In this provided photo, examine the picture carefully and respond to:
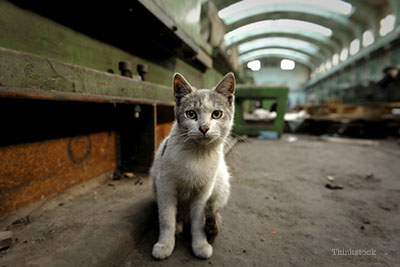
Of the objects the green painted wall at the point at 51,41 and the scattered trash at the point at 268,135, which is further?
the scattered trash at the point at 268,135

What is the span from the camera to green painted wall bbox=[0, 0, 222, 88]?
1122 millimetres

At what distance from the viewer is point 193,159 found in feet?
3.77

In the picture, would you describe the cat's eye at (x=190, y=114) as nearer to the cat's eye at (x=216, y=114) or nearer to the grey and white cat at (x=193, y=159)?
the grey and white cat at (x=193, y=159)

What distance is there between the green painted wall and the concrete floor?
1123 millimetres

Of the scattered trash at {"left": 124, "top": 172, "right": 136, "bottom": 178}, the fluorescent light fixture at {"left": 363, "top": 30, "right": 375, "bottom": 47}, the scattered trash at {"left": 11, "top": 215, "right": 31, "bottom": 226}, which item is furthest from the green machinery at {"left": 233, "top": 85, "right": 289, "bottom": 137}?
the fluorescent light fixture at {"left": 363, "top": 30, "right": 375, "bottom": 47}

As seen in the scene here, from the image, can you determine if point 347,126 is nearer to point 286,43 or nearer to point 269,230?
point 269,230

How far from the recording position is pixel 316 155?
3.70 m

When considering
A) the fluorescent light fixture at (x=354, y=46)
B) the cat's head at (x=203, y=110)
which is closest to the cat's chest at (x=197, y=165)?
the cat's head at (x=203, y=110)

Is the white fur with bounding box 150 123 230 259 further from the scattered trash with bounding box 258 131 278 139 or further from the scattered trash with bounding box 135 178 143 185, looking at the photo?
the scattered trash with bounding box 258 131 278 139

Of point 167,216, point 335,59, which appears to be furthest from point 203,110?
point 335,59

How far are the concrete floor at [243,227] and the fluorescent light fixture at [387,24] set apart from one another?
10.8 metres

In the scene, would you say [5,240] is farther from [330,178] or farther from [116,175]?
[330,178]

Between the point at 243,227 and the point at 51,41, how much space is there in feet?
6.63

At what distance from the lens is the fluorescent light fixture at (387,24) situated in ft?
28.6
